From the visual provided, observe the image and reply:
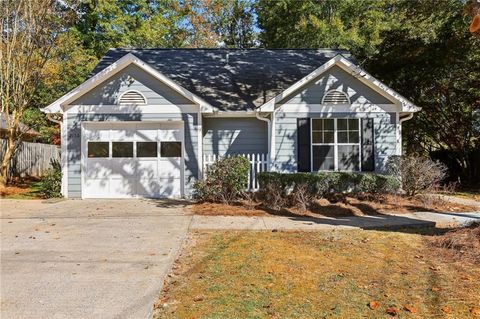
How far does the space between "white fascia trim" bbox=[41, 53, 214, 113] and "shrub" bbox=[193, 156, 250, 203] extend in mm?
2132

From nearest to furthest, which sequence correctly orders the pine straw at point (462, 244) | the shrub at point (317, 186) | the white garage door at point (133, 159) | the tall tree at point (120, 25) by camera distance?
1. the pine straw at point (462, 244)
2. the shrub at point (317, 186)
3. the white garage door at point (133, 159)
4. the tall tree at point (120, 25)

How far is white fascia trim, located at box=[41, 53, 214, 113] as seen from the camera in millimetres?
11781

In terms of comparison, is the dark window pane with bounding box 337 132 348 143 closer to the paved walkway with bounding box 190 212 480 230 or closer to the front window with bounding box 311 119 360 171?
the front window with bounding box 311 119 360 171

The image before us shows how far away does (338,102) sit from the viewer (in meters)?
12.4

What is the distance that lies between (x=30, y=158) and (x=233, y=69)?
11127mm

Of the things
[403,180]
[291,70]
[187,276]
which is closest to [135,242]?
[187,276]

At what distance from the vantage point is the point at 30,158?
19109 mm

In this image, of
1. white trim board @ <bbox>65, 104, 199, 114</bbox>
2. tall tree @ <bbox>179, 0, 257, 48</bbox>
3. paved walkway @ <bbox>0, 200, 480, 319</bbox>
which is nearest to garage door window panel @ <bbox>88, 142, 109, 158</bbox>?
white trim board @ <bbox>65, 104, 199, 114</bbox>

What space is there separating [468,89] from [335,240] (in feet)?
39.9

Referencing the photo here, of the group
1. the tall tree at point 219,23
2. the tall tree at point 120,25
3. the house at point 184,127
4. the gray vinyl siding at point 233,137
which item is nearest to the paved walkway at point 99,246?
the house at point 184,127

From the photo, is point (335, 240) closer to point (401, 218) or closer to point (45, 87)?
point (401, 218)

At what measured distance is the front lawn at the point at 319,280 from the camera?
3.83 meters

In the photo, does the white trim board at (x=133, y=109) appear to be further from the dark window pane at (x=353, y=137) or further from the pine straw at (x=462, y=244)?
the pine straw at (x=462, y=244)

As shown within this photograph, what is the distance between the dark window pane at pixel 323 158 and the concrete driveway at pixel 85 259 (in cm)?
457
